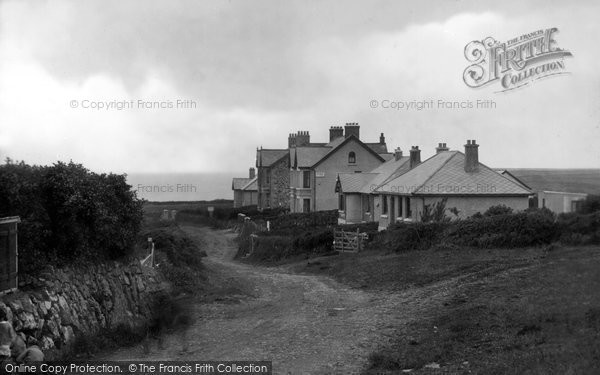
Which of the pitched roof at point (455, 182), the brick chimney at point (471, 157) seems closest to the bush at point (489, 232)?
the pitched roof at point (455, 182)

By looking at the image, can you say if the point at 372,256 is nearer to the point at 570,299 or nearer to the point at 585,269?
the point at 585,269

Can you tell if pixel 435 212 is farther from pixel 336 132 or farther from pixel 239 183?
pixel 239 183

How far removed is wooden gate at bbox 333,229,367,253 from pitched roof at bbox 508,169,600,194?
1042 centimetres

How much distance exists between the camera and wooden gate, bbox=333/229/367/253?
3675cm

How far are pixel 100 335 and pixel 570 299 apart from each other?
1044 centimetres

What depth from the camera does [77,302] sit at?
14812 millimetres

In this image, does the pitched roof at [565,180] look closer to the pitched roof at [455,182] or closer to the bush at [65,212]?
the pitched roof at [455,182]

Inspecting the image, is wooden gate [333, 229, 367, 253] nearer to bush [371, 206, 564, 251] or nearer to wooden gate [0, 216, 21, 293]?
bush [371, 206, 564, 251]

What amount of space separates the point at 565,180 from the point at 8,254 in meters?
29.8

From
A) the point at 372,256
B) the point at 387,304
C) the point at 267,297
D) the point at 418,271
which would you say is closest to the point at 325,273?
the point at 372,256

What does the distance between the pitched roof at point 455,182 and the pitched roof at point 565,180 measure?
123 centimetres

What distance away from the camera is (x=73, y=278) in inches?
594

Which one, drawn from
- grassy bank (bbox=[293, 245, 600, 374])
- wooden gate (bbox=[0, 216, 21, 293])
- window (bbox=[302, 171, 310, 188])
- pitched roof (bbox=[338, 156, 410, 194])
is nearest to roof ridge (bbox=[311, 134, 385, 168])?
window (bbox=[302, 171, 310, 188])

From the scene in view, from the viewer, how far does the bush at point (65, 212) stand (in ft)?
45.0
